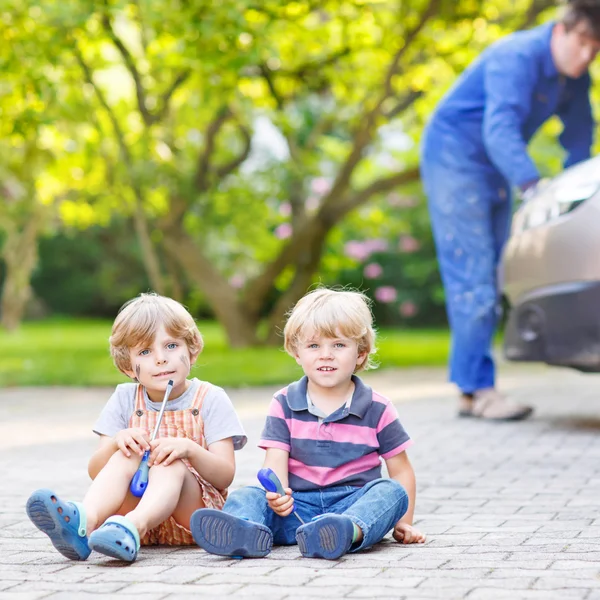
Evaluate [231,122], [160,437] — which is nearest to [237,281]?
[231,122]

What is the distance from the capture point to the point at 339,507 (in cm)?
374

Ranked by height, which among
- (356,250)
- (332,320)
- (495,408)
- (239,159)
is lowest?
(495,408)

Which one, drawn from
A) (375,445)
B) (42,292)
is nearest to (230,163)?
(375,445)

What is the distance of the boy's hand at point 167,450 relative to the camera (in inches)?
141

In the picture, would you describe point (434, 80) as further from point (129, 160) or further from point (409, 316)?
point (409, 316)

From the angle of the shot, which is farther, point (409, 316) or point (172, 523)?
point (409, 316)

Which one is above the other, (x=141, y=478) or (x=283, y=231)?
(x=283, y=231)

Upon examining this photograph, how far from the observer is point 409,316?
23.8 m

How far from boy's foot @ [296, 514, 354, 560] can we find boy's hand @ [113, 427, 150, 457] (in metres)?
0.52

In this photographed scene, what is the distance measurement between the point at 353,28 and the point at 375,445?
1003 centimetres

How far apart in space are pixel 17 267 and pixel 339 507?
20.0 meters

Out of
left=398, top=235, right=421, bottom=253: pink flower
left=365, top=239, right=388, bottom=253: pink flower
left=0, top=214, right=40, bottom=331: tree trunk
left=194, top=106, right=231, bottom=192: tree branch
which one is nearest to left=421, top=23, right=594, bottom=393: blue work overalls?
left=194, top=106, right=231, bottom=192: tree branch

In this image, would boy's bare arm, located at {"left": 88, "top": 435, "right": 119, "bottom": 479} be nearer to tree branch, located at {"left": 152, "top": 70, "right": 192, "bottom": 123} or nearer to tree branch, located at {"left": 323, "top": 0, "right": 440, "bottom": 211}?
tree branch, located at {"left": 323, "top": 0, "right": 440, "bottom": 211}

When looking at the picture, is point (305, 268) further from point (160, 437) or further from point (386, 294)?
point (160, 437)
